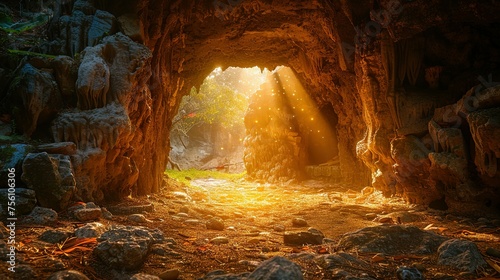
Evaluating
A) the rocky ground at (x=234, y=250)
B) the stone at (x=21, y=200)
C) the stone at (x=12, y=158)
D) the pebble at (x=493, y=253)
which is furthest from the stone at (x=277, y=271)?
the stone at (x=12, y=158)

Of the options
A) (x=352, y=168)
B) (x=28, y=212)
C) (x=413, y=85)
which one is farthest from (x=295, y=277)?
(x=352, y=168)

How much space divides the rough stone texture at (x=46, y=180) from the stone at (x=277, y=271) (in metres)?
3.19

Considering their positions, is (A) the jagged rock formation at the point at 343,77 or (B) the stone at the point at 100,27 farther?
(B) the stone at the point at 100,27

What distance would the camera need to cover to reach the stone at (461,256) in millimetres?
2725

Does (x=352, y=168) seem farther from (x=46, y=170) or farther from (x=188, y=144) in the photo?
(x=188, y=144)

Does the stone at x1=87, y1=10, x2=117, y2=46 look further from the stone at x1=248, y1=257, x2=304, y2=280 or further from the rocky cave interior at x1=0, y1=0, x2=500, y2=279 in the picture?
the stone at x1=248, y1=257, x2=304, y2=280

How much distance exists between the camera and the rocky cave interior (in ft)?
15.2

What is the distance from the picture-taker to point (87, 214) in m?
3.96

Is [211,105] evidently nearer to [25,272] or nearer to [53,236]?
[53,236]

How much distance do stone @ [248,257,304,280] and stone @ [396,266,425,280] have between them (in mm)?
996

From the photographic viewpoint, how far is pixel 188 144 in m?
33.3

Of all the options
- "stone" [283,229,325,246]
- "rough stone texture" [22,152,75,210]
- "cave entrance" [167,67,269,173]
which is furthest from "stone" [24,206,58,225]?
"cave entrance" [167,67,269,173]

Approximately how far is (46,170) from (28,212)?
0.59 metres

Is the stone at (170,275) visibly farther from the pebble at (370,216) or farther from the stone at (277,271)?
the pebble at (370,216)
